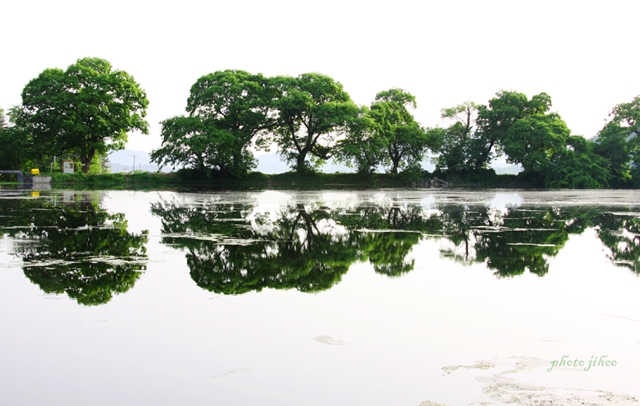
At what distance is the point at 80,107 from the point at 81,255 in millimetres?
45754

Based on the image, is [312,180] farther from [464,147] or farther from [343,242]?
[343,242]

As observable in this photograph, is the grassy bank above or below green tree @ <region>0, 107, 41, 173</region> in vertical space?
below

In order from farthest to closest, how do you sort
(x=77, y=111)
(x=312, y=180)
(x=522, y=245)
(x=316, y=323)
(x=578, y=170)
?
(x=312, y=180) < (x=77, y=111) < (x=578, y=170) < (x=522, y=245) < (x=316, y=323)

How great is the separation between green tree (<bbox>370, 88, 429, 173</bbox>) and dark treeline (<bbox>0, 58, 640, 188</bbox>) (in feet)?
0.52

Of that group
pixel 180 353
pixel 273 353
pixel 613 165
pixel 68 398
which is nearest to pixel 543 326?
pixel 273 353

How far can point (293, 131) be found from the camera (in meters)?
50.8

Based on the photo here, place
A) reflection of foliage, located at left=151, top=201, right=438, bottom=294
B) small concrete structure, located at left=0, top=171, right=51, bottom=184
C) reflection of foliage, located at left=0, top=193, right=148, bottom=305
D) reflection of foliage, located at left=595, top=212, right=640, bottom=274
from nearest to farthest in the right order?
reflection of foliage, located at left=0, top=193, right=148, bottom=305, reflection of foliage, located at left=151, top=201, right=438, bottom=294, reflection of foliage, located at left=595, top=212, right=640, bottom=274, small concrete structure, located at left=0, top=171, right=51, bottom=184

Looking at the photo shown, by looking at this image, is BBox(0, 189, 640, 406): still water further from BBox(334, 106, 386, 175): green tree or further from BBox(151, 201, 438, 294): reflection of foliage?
BBox(334, 106, 386, 175): green tree

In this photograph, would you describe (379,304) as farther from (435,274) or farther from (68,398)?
(68,398)

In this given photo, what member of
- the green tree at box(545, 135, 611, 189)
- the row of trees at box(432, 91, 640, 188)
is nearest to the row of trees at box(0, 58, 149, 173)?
the row of trees at box(432, 91, 640, 188)

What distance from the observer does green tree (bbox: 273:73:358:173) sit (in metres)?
46.8

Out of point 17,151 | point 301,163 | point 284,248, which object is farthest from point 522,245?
point 17,151

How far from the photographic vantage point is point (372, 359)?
3.18 m

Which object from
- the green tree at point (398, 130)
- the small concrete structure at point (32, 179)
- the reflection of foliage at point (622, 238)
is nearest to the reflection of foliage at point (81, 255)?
the reflection of foliage at point (622, 238)
